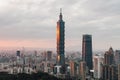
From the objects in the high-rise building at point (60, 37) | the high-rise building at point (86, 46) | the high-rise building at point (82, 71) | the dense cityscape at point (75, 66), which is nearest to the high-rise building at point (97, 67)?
the dense cityscape at point (75, 66)

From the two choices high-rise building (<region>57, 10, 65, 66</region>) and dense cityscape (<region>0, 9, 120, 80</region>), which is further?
high-rise building (<region>57, 10, 65, 66</region>)

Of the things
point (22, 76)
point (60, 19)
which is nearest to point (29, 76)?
point (22, 76)

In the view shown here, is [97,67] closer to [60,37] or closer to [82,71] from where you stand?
[82,71]

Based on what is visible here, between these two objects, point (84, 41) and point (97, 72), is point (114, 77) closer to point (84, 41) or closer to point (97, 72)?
point (97, 72)

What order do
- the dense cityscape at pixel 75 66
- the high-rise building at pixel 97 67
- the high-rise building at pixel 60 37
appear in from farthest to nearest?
1. the high-rise building at pixel 60 37
2. the high-rise building at pixel 97 67
3. the dense cityscape at pixel 75 66

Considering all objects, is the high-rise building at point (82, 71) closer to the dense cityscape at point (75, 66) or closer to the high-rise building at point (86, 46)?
the dense cityscape at point (75, 66)

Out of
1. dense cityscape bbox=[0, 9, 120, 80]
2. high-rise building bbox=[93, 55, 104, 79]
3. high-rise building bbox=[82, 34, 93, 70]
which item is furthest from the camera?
high-rise building bbox=[82, 34, 93, 70]

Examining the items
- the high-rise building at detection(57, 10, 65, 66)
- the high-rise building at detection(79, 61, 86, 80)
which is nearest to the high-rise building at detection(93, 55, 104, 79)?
the high-rise building at detection(79, 61, 86, 80)

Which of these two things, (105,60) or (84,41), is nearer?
(105,60)

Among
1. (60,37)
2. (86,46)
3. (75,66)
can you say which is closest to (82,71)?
(75,66)

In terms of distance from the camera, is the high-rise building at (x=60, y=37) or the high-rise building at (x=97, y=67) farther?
the high-rise building at (x=60, y=37)

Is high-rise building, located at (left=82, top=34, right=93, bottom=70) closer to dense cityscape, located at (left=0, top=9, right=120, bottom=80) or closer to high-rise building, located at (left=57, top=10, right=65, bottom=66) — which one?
dense cityscape, located at (left=0, top=9, right=120, bottom=80)
